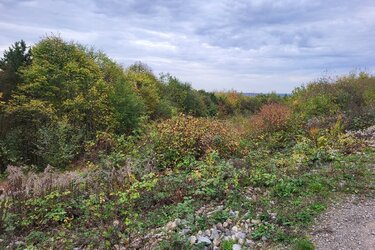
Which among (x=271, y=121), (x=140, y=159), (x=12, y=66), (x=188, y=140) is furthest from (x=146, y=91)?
(x=140, y=159)

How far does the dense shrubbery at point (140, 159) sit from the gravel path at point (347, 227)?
20cm

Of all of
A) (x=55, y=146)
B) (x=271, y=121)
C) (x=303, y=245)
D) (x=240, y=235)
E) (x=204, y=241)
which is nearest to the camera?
(x=303, y=245)

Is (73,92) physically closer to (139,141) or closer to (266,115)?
(139,141)

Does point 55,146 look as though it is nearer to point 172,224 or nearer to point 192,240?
point 172,224

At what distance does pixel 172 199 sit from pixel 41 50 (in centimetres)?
1162

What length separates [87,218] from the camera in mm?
4809

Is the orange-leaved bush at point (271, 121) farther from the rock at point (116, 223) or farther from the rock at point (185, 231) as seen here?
the rock at point (116, 223)

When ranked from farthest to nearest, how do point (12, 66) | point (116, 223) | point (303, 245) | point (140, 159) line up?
point (12, 66) < point (140, 159) < point (116, 223) < point (303, 245)

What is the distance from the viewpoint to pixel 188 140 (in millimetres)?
8344

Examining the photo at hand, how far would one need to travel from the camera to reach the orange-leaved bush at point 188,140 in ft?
26.6

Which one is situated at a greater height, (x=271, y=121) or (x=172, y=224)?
(x=271, y=121)

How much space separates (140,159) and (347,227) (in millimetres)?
4531

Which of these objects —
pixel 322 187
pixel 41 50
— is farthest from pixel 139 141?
pixel 41 50

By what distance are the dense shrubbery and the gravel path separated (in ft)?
0.66
